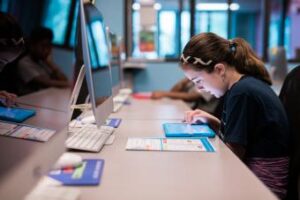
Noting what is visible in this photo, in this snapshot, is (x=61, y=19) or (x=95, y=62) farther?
(x=95, y=62)

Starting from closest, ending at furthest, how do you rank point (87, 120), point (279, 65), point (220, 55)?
point (220, 55) < point (87, 120) < point (279, 65)

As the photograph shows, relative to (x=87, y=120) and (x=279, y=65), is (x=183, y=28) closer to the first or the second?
(x=279, y=65)

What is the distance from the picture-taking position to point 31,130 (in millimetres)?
1050

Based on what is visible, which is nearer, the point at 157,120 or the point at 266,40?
the point at 157,120

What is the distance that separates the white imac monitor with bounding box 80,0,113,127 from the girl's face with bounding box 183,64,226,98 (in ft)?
1.15

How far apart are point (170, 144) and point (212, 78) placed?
1.25ft

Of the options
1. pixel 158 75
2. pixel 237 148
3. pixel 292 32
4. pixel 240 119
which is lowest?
pixel 158 75

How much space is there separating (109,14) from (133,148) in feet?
13.7

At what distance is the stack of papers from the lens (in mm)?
1153

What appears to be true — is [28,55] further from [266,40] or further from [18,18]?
[266,40]

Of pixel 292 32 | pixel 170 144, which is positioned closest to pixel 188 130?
pixel 170 144

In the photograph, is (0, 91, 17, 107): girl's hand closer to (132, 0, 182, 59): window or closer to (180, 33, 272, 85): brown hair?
Answer: (180, 33, 272, 85): brown hair

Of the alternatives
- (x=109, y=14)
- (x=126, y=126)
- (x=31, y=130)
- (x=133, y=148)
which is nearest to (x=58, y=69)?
(x=31, y=130)

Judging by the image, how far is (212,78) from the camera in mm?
1443
